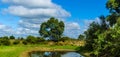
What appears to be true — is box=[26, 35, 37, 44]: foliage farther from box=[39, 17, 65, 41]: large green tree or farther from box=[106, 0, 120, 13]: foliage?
box=[106, 0, 120, 13]: foliage

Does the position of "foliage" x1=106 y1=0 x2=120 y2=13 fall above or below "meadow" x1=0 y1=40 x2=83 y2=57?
above

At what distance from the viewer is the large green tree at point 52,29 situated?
14825cm

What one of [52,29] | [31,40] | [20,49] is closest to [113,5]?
[20,49]

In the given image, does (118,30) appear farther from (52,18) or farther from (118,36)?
(52,18)

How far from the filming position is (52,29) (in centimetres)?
15012

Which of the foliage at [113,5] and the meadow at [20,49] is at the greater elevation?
the foliage at [113,5]

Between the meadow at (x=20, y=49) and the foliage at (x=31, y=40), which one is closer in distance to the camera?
the meadow at (x=20, y=49)

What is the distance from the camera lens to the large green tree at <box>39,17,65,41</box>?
148250mm

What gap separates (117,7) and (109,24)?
5.42m

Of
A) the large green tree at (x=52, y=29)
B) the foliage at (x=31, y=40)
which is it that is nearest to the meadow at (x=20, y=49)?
the foliage at (x=31, y=40)

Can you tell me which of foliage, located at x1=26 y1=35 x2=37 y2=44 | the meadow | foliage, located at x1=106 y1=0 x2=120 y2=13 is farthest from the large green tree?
foliage, located at x1=106 y1=0 x2=120 y2=13

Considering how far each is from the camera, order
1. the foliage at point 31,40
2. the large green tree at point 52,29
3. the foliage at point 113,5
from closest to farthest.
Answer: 1. the foliage at point 113,5
2. the foliage at point 31,40
3. the large green tree at point 52,29

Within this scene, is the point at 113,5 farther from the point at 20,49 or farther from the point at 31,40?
the point at 31,40

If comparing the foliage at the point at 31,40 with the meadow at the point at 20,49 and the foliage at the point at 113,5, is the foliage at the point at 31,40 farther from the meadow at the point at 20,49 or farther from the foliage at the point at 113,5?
the foliage at the point at 113,5
